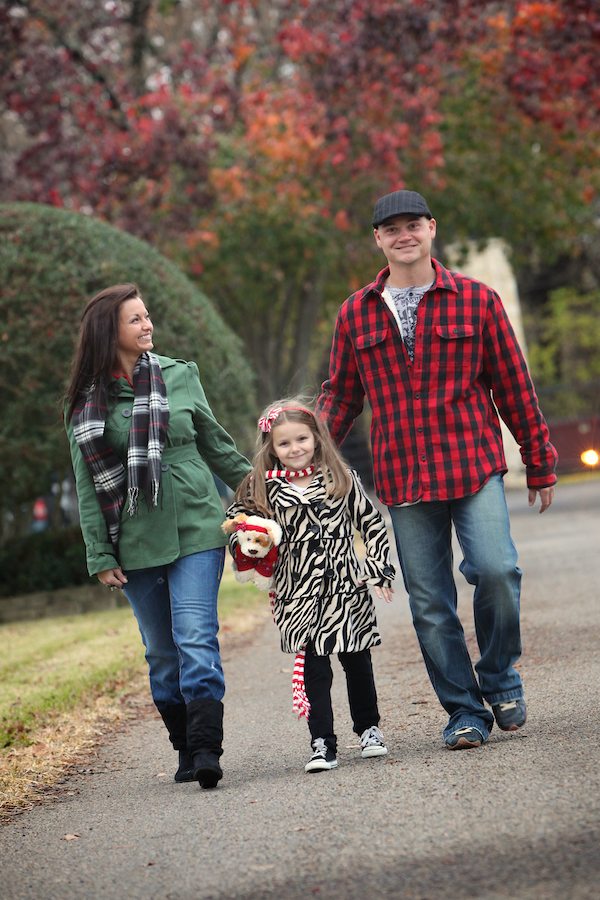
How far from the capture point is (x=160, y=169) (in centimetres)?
1834

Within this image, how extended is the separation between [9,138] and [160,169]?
944cm

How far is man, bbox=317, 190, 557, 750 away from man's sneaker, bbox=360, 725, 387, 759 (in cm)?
25

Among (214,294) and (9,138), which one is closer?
(214,294)

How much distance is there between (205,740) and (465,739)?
93 centimetres

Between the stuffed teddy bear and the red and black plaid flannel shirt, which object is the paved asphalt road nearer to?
the stuffed teddy bear

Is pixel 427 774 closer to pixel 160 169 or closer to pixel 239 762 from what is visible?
pixel 239 762

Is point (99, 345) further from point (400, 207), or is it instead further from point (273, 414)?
point (400, 207)

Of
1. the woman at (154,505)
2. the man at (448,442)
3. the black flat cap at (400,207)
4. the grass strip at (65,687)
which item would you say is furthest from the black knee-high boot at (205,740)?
the black flat cap at (400,207)

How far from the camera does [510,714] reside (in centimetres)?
532

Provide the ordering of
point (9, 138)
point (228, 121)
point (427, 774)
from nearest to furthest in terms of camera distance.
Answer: point (427, 774) → point (228, 121) → point (9, 138)

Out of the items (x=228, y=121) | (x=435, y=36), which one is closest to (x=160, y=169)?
Answer: (x=228, y=121)

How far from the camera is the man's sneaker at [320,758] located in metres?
5.21

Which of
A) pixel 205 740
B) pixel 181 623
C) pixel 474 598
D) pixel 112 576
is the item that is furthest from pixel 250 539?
pixel 474 598

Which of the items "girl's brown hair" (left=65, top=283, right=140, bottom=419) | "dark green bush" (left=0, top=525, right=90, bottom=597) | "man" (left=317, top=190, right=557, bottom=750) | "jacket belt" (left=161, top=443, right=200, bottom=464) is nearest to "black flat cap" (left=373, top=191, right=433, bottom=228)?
"man" (left=317, top=190, right=557, bottom=750)
